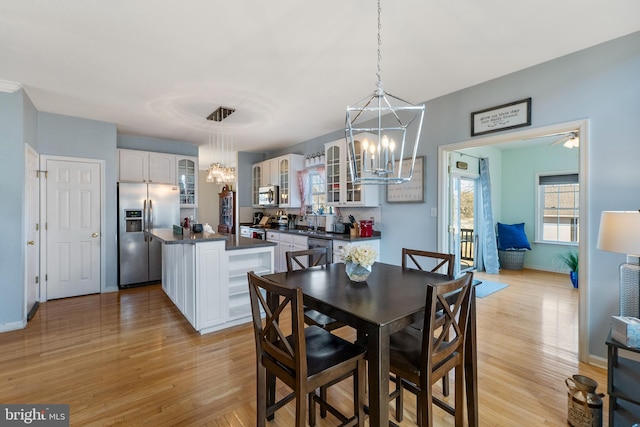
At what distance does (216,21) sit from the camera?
2115mm

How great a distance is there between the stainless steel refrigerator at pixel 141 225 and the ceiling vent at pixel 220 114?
177 centimetres

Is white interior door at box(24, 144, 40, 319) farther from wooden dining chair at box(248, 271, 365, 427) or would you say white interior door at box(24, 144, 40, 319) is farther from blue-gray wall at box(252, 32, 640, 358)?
blue-gray wall at box(252, 32, 640, 358)

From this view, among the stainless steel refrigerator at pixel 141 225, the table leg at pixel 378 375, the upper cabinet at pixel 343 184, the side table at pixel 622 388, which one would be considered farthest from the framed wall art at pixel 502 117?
the stainless steel refrigerator at pixel 141 225

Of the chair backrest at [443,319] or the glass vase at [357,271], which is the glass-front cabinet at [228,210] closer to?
the glass vase at [357,271]

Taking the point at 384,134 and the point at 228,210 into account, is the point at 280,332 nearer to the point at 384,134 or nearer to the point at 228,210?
the point at 384,134

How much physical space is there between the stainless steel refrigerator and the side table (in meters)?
5.42

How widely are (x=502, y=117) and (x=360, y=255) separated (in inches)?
92.3

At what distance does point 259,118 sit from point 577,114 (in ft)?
12.0

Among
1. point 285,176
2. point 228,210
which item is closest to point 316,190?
point 285,176

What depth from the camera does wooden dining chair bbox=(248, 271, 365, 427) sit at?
4.45 feet

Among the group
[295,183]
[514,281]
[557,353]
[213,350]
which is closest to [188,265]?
[213,350]

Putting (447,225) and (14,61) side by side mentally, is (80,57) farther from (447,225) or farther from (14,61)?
(447,225)

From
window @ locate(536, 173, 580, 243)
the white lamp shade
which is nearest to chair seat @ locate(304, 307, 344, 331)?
the white lamp shade

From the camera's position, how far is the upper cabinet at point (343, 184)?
171 inches
